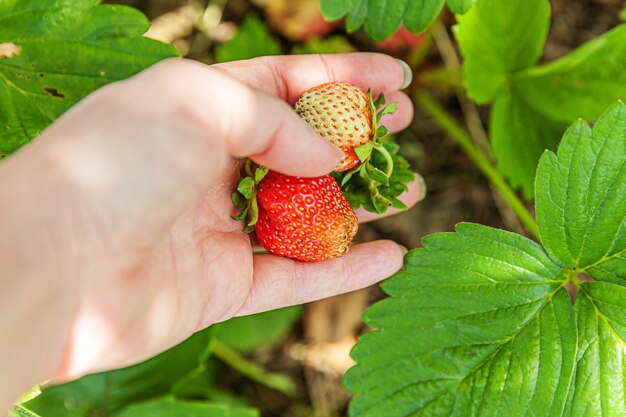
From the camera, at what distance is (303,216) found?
1554mm

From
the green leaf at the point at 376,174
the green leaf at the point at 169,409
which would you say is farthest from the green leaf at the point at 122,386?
the green leaf at the point at 376,174

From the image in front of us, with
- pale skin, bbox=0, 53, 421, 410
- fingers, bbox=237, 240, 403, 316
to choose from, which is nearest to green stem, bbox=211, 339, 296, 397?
fingers, bbox=237, 240, 403, 316

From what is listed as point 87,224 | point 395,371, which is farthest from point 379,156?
point 87,224

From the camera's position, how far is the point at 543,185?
1643 millimetres

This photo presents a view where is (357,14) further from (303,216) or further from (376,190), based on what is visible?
(303,216)

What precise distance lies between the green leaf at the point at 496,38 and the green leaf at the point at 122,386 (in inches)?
48.0

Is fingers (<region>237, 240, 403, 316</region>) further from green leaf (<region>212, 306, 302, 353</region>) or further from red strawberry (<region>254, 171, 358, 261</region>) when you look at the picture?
green leaf (<region>212, 306, 302, 353</region>)

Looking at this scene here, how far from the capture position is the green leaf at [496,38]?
2.03m

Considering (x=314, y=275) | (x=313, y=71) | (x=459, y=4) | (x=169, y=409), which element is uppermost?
(x=459, y=4)

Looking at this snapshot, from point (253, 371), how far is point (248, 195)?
125 centimetres

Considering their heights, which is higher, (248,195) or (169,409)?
(248,195)

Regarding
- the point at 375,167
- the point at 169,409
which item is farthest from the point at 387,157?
the point at 169,409

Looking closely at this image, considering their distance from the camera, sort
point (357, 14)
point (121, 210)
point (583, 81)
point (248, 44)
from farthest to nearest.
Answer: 1. point (248, 44)
2. point (583, 81)
3. point (357, 14)
4. point (121, 210)

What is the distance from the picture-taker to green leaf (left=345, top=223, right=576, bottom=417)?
166 cm
